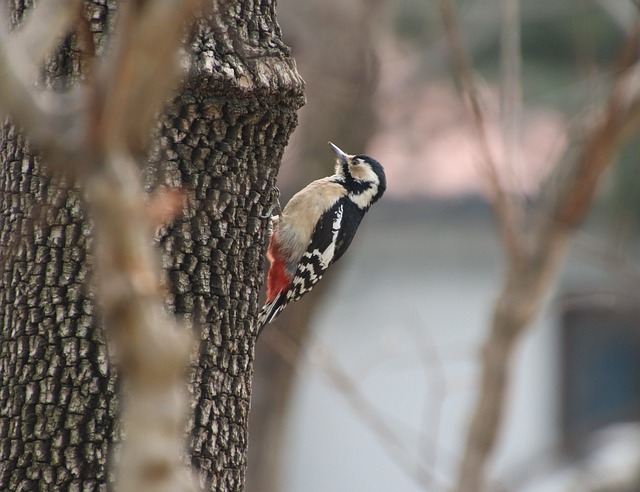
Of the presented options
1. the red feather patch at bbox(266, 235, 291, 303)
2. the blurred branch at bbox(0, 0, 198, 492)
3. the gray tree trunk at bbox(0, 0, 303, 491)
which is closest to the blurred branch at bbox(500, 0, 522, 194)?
the red feather patch at bbox(266, 235, 291, 303)

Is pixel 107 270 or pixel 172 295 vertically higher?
pixel 172 295

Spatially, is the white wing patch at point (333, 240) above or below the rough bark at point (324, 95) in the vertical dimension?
below

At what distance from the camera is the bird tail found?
A: 5076 mm

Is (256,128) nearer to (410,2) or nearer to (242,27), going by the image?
(242,27)

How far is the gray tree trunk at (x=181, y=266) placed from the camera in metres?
2.99

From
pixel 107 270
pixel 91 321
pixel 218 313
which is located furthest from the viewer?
pixel 218 313

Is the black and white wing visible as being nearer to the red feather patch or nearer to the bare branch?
the red feather patch

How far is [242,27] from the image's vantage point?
Answer: 3.33 metres

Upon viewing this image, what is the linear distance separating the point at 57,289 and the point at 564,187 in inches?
167

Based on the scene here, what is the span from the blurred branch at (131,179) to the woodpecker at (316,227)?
12.6 ft

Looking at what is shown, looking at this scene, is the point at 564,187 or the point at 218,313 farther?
the point at 564,187

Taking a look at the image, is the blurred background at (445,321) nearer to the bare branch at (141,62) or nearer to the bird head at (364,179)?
the bird head at (364,179)

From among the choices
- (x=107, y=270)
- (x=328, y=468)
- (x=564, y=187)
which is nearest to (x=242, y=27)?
(x=107, y=270)

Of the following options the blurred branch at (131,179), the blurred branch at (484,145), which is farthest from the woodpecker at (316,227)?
the blurred branch at (131,179)
